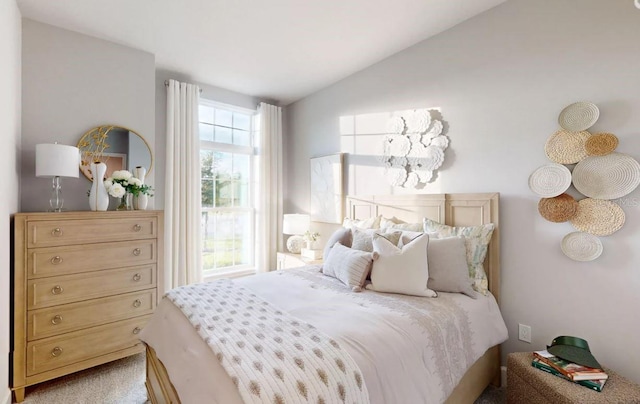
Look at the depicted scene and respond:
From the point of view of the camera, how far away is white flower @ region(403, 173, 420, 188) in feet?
8.71

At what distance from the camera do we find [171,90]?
3227 millimetres

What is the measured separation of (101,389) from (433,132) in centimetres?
322

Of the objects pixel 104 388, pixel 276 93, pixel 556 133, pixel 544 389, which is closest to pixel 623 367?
pixel 544 389

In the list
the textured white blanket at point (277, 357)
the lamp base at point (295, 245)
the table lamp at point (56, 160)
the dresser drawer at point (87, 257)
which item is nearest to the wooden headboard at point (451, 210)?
the lamp base at point (295, 245)

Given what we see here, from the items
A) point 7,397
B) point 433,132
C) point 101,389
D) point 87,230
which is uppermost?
point 433,132

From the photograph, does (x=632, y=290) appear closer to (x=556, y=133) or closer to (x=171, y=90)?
(x=556, y=133)

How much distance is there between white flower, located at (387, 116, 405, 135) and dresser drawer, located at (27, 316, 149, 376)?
2.74 metres

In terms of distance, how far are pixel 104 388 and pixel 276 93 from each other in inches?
137

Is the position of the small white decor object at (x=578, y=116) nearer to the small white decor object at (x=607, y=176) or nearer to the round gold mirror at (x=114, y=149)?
the small white decor object at (x=607, y=176)

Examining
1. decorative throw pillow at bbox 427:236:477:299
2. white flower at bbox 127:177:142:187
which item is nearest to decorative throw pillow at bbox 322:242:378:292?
decorative throw pillow at bbox 427:236:477:299

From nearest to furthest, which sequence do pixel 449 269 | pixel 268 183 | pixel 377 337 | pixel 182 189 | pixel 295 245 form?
1. pixel 377 337
2. pixel 449 269
3. pixel 182 189
4. pixel 295 245
5. pixel 268 183

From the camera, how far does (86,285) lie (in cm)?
218

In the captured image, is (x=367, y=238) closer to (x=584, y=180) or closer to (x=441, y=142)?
(x=441, y=142)

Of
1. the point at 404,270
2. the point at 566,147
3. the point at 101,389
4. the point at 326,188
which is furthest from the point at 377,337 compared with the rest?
the point at 326,188
